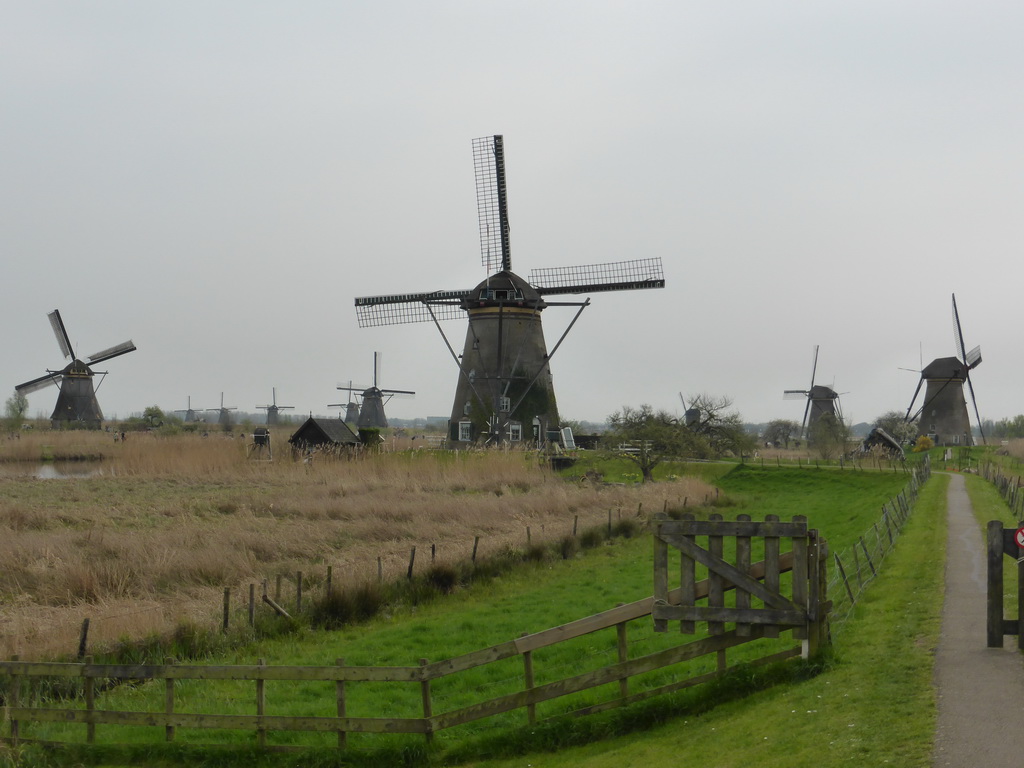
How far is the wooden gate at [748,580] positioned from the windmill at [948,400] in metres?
68.5

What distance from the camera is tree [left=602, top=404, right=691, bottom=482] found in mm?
46625

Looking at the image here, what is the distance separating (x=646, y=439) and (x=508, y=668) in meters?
35.1

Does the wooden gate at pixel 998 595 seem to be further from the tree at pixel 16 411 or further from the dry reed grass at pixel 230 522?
the tree at pixel 16 411

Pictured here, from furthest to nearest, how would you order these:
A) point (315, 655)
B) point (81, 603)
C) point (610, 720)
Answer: point (81, 603) < point (315, 655) < point (610, 720)

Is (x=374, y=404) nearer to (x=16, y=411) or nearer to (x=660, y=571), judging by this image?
(x=16, y=411)

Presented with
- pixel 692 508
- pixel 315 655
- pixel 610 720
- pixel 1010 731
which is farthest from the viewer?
pixel 692 508

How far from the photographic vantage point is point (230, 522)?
2658cm

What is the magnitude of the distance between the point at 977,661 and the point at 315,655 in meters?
9.52

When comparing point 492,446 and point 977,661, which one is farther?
point 492,446

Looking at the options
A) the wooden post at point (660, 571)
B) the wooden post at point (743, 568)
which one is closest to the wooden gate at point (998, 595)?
the wooden post at point (743, 568)

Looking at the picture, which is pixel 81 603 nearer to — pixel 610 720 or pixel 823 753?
pixel 610 720

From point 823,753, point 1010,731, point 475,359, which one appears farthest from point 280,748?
point 475,359

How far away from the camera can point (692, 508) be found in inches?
1303

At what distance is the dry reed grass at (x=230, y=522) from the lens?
17391 millimetres
